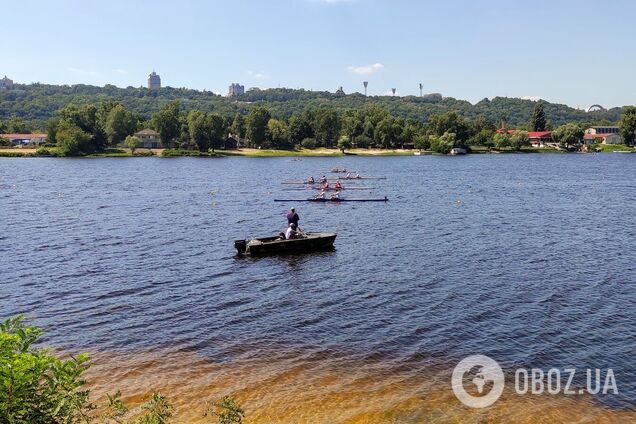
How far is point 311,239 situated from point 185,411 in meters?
25.6

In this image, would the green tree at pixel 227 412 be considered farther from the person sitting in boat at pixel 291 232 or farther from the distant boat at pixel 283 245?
the person sitting in boat at pixel 291 232

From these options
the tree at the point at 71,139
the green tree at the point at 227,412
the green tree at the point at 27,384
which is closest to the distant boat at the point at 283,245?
the green tree at the point at 227,412

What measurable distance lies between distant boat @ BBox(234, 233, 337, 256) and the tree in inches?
6612

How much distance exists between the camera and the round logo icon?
758 inches

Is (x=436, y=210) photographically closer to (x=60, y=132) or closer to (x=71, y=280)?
(x=71, y=280)

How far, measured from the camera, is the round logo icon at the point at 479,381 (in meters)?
19.2

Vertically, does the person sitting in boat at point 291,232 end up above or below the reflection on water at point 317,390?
above

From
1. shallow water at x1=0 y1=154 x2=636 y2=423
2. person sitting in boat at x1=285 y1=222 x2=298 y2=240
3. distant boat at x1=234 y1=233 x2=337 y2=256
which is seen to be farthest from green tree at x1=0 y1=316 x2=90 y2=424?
person sitting in boat at x1=285 y1=222 x2=298 y2=240

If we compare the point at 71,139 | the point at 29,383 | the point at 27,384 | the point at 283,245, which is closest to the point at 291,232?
the point at 283,245

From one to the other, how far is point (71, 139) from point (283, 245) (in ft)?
554

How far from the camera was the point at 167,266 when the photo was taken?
3909 centimetres

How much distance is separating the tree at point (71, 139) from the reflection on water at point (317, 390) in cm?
18527

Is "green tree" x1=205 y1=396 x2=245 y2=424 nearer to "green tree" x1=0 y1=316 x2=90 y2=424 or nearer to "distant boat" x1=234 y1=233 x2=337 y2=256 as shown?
"green tree" x1=0 y1=316 x2=90 y2=424

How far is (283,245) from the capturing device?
42.4m
